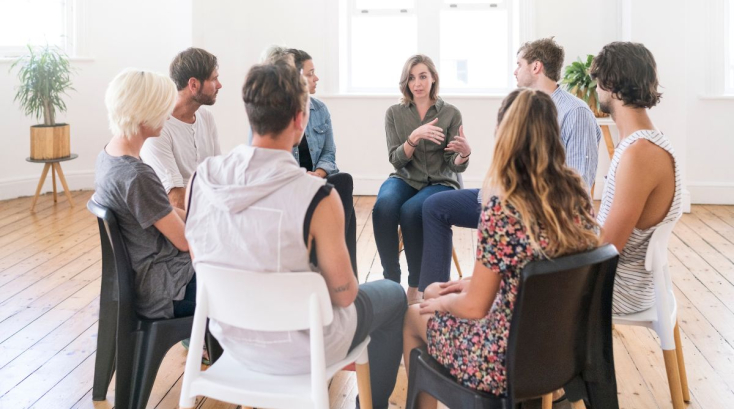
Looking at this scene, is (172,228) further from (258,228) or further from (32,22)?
(32,22)

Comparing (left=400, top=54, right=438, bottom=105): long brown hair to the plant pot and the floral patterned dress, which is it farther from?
the plant pot

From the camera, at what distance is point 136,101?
2676mm

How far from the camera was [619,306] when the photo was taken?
2.66m

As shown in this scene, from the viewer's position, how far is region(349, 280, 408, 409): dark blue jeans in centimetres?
227

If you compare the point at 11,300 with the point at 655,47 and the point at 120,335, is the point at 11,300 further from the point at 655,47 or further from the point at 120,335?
the point at 655,47

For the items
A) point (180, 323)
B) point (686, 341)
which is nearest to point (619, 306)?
point (686, 341)

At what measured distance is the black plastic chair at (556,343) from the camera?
6.14 ft

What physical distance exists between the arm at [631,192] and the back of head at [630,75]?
0.72 ft

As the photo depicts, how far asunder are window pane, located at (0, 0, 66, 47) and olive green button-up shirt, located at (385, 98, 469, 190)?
3.99 meters

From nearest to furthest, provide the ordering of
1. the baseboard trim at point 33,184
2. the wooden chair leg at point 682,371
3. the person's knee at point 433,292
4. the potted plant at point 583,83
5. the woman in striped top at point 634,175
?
the person's knee at point 433,292 < the woman in striped top at point 634,175 < the wooden chair leg at point 682,371 < the potted plant at point 583,83 < the baseboard trim at point 33,184

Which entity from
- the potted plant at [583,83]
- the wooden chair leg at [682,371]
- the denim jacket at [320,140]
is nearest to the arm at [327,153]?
the denim jacket at [320,140]

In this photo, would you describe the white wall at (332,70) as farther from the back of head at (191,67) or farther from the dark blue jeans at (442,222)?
the back of head at (191,67)

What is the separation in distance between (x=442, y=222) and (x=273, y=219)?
175 centimetres

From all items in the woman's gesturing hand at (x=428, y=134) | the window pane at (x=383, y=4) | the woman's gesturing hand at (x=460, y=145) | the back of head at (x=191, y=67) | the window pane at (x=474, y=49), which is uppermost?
the window pane at (x=383, y=4)
